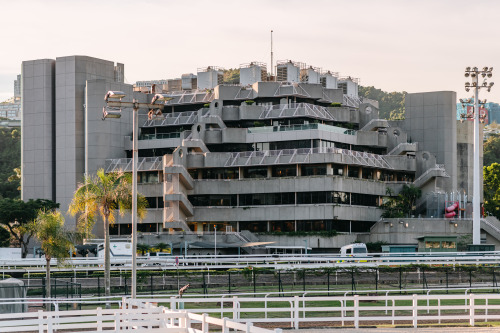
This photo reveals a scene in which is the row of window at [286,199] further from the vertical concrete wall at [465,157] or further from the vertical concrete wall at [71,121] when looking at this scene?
the vertical concrete wall at [465,157]

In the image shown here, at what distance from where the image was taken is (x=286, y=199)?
11862 centimetres

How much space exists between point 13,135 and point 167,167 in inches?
3305

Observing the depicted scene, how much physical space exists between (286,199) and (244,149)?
10037 millimetres

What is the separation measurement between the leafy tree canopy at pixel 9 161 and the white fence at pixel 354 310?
112325mm

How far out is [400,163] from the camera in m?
126

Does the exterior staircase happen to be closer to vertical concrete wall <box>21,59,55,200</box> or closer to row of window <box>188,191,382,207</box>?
row of window <box>188,191,382,207</box>

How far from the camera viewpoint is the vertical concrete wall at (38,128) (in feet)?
432

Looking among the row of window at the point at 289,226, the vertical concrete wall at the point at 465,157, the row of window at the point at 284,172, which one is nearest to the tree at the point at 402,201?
the row of window at the point at 289,226

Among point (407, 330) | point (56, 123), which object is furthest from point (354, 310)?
point (56, 123)

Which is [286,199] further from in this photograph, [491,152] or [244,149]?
[491,152]

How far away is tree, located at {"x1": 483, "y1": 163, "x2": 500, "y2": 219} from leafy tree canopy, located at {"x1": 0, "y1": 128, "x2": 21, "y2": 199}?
264ft

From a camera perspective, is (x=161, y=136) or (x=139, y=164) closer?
(x=139, y=164)

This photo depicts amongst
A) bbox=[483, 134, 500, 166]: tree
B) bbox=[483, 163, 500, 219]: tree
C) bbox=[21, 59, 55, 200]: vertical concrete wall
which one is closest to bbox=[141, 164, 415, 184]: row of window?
bbox=[21, 59, 55, 200]: vertical concrete wall

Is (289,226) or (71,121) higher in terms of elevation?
(71,121)
